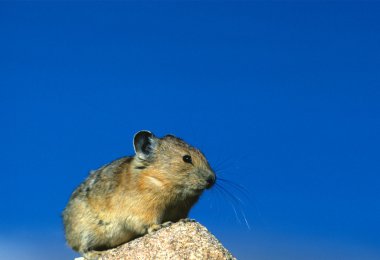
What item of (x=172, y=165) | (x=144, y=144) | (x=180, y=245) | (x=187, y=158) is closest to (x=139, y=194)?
(x=172, y=165)

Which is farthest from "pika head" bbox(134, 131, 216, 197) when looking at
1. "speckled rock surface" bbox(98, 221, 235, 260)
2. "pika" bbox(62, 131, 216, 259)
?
"speckled rock surface" bbox(98, 221, 235, 260)

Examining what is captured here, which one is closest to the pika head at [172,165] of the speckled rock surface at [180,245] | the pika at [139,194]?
the pika at [139,194]

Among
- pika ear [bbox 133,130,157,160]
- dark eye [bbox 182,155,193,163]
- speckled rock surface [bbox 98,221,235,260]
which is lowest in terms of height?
speckled rock surface [bbox 98,221,235,260]

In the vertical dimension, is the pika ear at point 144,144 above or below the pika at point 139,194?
above

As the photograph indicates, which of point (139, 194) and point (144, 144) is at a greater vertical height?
point (144, 144)

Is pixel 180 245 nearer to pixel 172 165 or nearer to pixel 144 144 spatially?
pixel 172 165

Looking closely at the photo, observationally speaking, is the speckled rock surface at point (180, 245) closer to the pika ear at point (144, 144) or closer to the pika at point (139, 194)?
the pika at point (139, 194)

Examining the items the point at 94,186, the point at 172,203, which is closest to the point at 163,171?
the point at 172,203

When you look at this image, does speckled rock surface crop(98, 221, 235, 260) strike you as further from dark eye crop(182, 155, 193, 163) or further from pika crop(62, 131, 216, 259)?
dark eye crop(182, 155, 193, 163)
